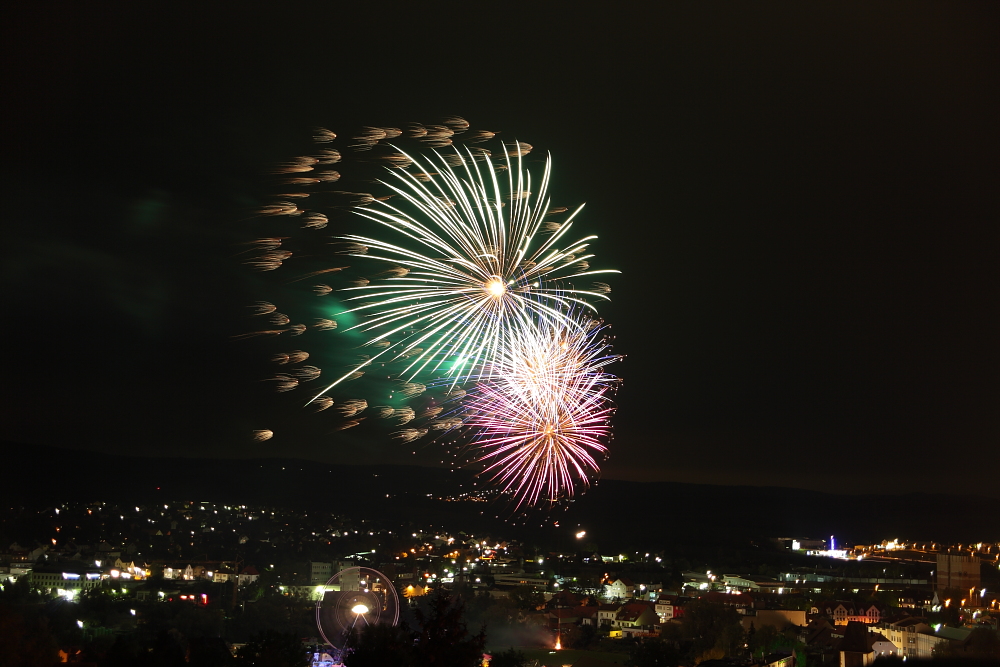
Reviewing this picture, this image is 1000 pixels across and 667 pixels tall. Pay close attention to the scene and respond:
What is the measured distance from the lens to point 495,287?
11.2m

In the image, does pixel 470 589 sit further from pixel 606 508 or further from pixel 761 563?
pixel 606 508

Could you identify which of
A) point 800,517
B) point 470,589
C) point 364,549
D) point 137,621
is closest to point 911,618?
point 470,589

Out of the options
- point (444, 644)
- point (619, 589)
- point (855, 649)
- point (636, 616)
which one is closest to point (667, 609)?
point (636, 616)

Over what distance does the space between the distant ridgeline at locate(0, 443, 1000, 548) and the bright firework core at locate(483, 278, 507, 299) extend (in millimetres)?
34477

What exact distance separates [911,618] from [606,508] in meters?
41.9

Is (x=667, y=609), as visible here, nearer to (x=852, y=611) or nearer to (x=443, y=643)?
(x=852, y=611)

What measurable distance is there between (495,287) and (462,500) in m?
38.7

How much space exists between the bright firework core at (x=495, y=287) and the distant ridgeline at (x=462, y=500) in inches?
1357

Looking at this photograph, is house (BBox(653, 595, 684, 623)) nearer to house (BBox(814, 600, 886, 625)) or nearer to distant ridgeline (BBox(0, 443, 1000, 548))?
house (BBox(814, 600, 886, 625))

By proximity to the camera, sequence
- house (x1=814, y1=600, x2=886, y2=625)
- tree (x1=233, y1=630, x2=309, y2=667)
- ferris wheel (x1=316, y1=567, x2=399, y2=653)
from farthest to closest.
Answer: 1. house (x1=814, y1=600, x2=886, y2=625)
2. ferris wheel (x1=316, y1=567, x2=399, y2=653)
3. tree (x1=233, y1=630, x2=309, y2=667)

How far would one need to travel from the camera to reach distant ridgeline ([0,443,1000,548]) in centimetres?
5162

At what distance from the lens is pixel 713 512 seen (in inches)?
2726

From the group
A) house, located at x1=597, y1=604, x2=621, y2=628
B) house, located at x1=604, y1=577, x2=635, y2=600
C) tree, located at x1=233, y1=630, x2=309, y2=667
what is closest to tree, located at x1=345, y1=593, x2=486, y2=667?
tree, located at x1=233, y1=630, x2=309, y2=667

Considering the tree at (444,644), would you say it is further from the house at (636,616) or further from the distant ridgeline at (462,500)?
the distant ridgeline at (462,500)
